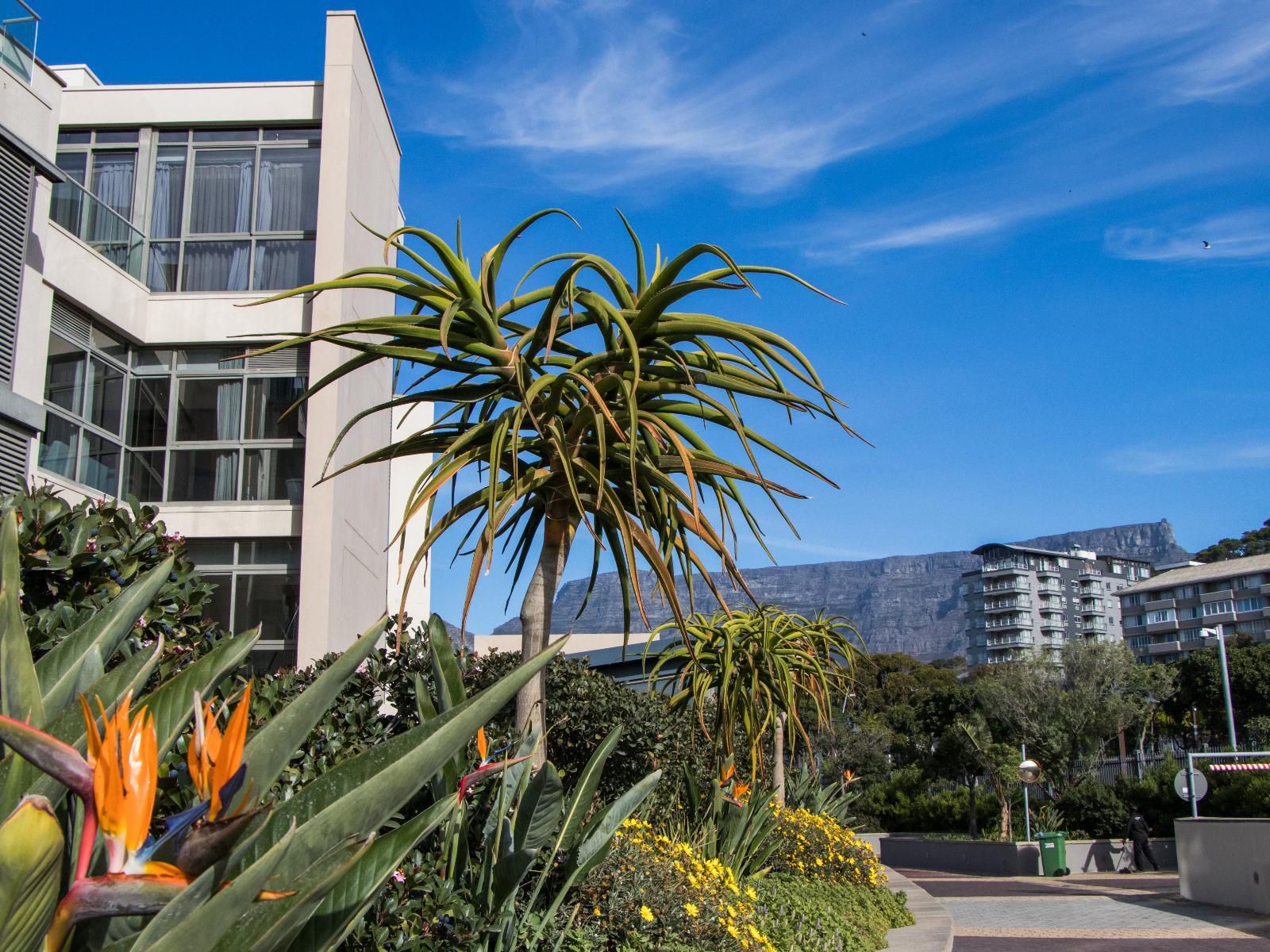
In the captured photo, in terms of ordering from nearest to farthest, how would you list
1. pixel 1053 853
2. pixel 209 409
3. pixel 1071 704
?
pixel 209 409 < pixel 1053 853 < pixel 1071 704

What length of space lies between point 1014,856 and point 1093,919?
11.7m

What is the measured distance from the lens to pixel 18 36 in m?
13.7

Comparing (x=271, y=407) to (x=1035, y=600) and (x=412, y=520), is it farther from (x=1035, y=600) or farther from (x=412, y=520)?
(x=1035, y=600)

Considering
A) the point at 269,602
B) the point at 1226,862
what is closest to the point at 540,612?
the point at 269,602

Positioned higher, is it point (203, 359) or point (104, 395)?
point (203, 359)

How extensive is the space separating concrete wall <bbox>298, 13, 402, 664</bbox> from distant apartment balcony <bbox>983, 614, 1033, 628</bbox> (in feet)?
582

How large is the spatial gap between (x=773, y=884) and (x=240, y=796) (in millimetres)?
9577

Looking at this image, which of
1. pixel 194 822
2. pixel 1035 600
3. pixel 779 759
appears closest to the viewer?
pixel 194 822

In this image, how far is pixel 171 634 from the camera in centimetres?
513

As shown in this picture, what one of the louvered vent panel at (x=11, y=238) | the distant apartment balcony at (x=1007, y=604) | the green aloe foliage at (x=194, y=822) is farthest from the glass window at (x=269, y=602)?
the distant apartment balcony at (x=1007, y=604)

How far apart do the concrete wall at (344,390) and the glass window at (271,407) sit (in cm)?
62

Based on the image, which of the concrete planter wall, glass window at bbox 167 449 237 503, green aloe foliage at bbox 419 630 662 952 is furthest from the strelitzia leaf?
the concrete planter wall

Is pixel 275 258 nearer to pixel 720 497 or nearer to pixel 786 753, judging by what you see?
pixel 720 497

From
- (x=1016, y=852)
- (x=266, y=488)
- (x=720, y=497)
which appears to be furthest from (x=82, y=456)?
(x=1016, y=852)
